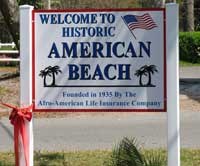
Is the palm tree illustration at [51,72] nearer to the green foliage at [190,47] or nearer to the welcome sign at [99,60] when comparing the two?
the welcome sign at [99,60]

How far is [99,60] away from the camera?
6020 millimetres

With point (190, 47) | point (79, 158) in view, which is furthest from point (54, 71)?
point (190, 47)

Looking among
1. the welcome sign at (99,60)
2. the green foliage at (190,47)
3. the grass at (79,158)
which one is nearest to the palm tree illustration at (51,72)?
the welcome sign at (99,60)

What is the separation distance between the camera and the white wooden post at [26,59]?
5945 millimetres

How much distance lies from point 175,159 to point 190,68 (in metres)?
19.0

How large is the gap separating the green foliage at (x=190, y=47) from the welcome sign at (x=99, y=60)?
21.6 meters

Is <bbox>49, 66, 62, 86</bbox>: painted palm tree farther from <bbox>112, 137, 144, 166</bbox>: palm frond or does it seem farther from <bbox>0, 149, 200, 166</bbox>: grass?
<bbox>0, 149, 200, 166</bbox>: grass

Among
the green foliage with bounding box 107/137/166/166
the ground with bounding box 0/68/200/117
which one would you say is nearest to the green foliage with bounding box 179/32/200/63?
the ground with bounding box 0/68/200/117

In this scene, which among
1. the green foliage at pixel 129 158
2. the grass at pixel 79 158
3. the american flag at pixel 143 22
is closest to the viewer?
the american flag at pixel 143 22

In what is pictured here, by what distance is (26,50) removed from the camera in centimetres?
597

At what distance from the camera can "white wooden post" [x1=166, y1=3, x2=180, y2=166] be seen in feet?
19.0

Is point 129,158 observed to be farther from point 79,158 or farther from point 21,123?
point 79,158

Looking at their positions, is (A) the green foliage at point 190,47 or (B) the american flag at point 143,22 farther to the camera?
(A) the green foliage at point 190,47

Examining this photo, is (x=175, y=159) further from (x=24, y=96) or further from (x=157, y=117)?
(x=157, y=117)
